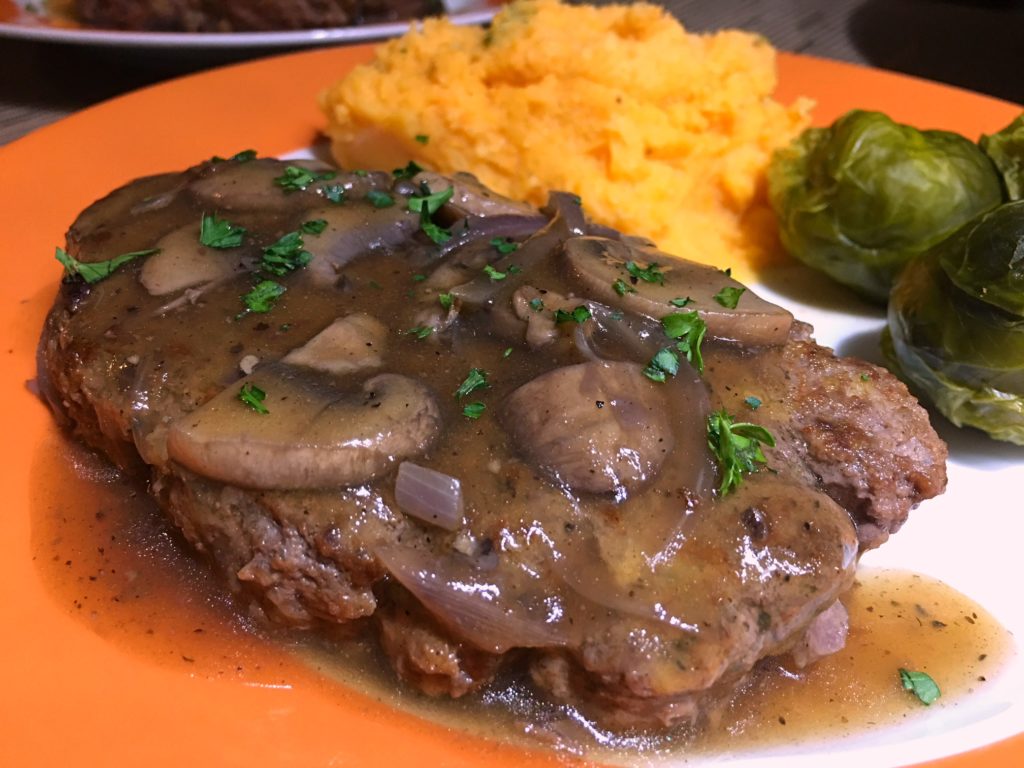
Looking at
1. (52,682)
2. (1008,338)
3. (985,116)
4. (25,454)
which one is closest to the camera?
(52,682)

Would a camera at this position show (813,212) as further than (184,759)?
Yes

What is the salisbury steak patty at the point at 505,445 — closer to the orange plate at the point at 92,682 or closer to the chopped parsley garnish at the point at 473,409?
the chopped parsley garnish at the point at 473,409

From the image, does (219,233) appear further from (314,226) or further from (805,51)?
(805,51)

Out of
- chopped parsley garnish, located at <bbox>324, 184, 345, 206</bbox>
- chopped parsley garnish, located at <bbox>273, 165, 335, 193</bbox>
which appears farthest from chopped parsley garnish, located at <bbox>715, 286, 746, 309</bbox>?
chopped parsley garnish, located at <bbox>273, 165, 335, 193</bbox>

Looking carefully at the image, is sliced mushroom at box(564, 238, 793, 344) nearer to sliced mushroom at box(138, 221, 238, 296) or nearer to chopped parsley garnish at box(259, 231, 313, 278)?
chopped parsley garnish at box(259, 231, 313, 278)

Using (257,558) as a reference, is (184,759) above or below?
below

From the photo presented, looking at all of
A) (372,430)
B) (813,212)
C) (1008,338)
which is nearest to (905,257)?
(813,212)

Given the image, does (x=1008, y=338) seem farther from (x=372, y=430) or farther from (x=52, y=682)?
(x=52, y=682)
